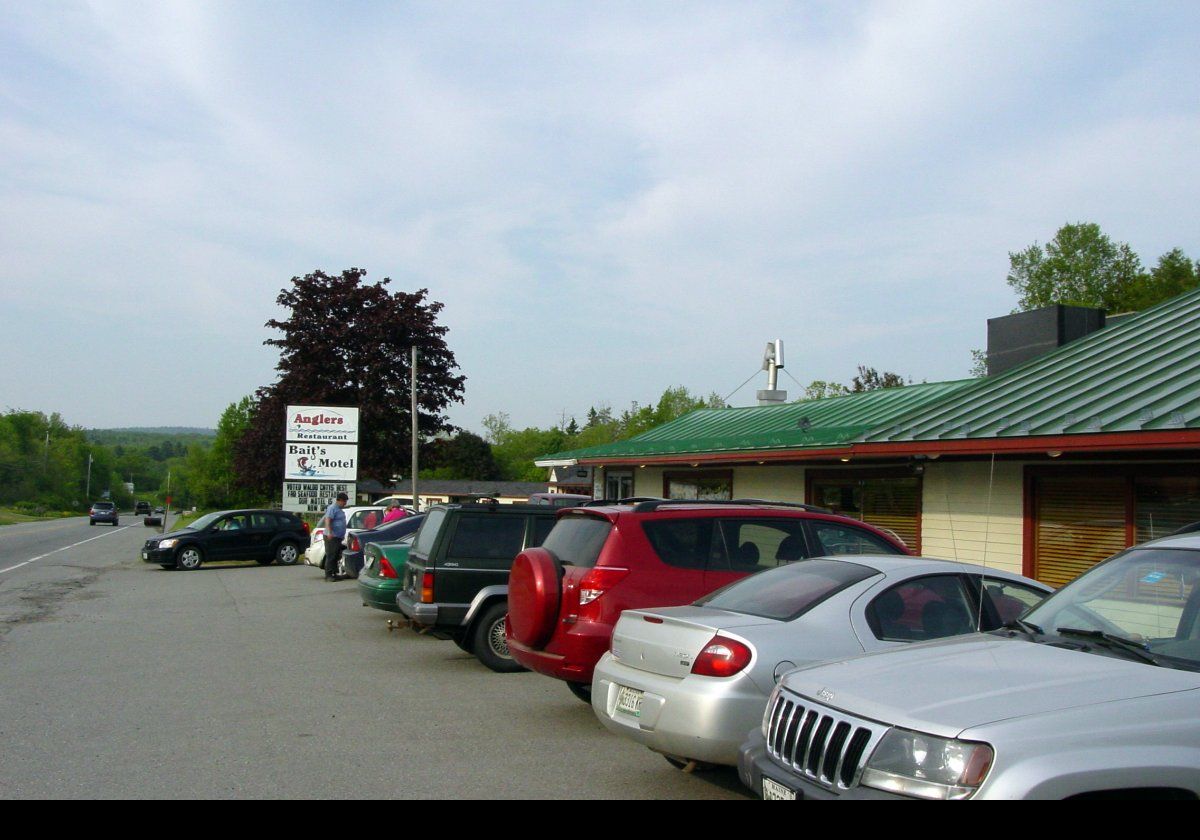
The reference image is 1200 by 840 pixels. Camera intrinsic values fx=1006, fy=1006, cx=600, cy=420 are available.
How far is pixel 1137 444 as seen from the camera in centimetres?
955

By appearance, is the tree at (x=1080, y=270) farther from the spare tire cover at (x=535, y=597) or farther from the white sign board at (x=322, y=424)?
the spare tire cover at (x=535, y=597)

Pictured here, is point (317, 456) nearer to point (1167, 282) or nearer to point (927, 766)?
point (927, 766)

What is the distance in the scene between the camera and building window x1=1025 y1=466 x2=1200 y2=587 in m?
10.0

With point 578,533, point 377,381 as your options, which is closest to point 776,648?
point 578,533

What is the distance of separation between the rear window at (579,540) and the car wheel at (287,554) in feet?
68.0

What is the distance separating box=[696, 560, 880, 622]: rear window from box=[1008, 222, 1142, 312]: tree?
1841 inches

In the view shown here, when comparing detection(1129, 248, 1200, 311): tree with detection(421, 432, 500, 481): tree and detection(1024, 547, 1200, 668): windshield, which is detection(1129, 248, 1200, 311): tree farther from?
detection(421, 432, 500, 481): tree

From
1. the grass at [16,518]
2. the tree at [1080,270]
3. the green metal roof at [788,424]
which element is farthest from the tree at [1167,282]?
the grass at [16,518]

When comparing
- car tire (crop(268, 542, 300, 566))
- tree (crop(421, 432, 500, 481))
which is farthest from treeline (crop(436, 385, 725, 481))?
car tire (crop(268, 542, 300, 566))

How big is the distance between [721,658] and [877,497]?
9277 millimetres

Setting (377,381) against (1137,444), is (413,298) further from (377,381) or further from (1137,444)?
(1137,444)

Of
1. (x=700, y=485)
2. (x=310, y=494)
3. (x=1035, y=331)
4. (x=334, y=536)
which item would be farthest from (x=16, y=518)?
(x=1035, y=331)

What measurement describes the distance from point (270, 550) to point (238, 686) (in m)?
18.6

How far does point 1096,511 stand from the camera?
1077 centimetres
